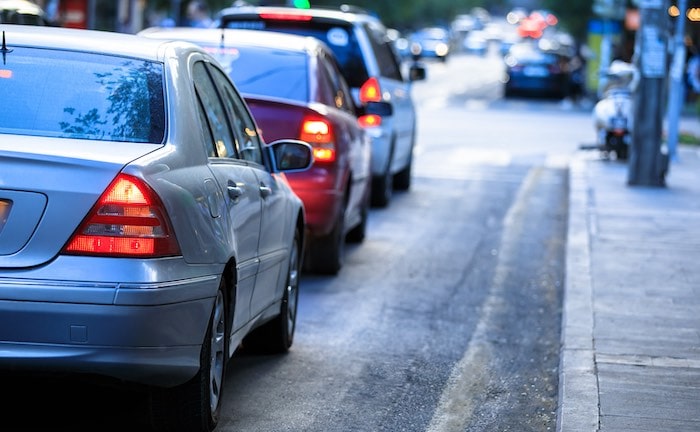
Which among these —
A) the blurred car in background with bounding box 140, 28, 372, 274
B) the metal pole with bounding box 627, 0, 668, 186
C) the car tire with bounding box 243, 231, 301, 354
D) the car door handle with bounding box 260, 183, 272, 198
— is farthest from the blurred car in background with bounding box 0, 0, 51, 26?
the car door handle with bounding box 260, 183, 272, 198

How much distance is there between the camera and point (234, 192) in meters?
6.33

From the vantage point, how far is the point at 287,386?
292 inches

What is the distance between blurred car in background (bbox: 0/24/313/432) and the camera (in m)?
5.25

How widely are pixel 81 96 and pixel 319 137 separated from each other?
4.79m

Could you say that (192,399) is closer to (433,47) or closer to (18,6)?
(18,6)

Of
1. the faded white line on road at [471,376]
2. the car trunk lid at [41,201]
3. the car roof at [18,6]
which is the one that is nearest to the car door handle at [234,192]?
the car trunk lid at [41,201]

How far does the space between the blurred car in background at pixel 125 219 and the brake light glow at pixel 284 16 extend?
7.74 m

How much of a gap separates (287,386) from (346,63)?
8.35 meters

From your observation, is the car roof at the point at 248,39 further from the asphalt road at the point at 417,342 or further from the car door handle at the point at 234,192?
the car door handle at the point at 234,192

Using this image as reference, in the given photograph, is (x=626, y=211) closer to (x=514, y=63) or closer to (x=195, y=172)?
(x=195, y=172)

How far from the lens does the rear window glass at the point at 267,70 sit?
11.0m

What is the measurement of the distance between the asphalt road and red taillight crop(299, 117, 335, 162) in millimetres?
925

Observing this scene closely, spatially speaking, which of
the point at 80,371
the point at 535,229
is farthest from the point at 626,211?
the point at 80,371

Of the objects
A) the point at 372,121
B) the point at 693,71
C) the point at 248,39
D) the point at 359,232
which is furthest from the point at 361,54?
the point at 693,71
